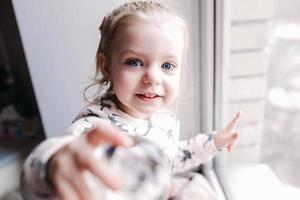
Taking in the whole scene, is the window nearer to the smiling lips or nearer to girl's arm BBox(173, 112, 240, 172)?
girl's arm BBox(173, 112, 240, 172)

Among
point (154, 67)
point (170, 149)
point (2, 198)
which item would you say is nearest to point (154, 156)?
point (154, 67)

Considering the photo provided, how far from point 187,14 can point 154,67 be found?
15 centimetres

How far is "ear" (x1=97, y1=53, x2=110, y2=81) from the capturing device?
0.46 m

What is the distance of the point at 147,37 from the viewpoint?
1.30 feet

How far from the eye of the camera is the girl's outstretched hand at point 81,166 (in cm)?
23

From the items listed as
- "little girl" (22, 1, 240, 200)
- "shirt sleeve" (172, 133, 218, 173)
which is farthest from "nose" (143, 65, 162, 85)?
"shirt sleeve" (172, 133, 218, 173)

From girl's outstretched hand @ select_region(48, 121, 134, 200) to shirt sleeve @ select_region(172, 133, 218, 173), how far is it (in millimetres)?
405

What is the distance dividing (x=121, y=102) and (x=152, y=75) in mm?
80

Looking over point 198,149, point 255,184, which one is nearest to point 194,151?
point 198,149

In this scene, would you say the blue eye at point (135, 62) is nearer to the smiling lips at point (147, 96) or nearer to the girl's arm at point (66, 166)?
the smiling lips at point (147, 96)

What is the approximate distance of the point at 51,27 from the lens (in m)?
0.60

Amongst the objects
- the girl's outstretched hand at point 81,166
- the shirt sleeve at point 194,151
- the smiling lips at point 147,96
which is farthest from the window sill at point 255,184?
the girl's outstretched hand at point 81,166

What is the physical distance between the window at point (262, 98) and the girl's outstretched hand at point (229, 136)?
0.11m

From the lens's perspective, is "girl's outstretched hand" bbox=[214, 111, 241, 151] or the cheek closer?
the cheek
